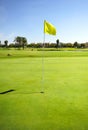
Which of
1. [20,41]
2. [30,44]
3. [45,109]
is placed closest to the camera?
[45,109]

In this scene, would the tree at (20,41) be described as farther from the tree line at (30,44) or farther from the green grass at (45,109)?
the green grass at (45,109)

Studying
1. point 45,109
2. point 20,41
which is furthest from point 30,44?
point 45,109

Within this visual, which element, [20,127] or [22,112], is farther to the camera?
[22,112]

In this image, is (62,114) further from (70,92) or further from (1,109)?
(70,92)

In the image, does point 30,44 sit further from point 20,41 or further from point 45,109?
point 45,109

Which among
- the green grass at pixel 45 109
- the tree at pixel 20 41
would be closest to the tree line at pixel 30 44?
the tree at pixel 20 41

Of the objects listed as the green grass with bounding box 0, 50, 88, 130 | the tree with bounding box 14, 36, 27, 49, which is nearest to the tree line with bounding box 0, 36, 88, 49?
the tree with bounding box 14, 36, 27, 49

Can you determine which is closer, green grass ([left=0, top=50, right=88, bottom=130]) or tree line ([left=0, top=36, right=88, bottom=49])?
green grass ([left=0, top=50, right=88, bottom=130])

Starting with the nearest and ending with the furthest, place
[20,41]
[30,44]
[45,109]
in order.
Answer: [45,109] < [20,41] < [30,44]

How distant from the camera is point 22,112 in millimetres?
6176

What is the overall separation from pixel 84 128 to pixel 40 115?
4.35 feet

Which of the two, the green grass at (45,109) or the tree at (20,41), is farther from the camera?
the tree at (20,41)

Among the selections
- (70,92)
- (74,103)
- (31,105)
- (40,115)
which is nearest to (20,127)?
(40,115)

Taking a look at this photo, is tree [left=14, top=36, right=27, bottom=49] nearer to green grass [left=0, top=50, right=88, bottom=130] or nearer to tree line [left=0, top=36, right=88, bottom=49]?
tree line [left=0, top=36, right=88, bottom=49]
